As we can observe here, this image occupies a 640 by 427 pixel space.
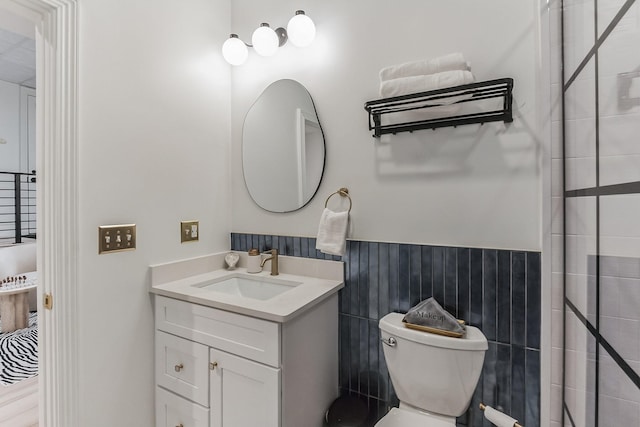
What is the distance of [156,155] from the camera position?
1.50 metres

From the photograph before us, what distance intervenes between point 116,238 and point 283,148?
0.90 m

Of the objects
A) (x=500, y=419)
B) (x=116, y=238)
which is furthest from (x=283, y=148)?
(x=500, y=419)

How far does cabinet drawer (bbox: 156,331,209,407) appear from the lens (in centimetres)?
131

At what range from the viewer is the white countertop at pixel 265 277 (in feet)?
3.87

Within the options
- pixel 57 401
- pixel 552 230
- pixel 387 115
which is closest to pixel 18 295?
pixel 57 401

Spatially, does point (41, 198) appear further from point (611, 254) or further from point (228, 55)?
point (611, 254)

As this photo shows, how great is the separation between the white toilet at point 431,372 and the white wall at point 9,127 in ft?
16.4

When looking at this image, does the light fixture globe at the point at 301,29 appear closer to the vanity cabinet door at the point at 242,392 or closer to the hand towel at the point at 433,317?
the hand towel at the point at 433,317

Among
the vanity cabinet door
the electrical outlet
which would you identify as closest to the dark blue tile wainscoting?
the vanity cabinet door

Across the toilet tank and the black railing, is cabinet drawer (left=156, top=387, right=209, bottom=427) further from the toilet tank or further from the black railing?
the black railing

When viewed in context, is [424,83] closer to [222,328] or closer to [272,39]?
[272,39]

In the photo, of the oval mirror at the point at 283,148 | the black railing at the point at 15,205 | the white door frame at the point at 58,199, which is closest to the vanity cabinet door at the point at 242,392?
the white door frame at the point at 58,199

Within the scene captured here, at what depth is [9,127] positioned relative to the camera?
3898 millimetres

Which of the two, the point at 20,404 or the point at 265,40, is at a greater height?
the point at 265,40
